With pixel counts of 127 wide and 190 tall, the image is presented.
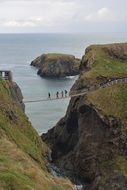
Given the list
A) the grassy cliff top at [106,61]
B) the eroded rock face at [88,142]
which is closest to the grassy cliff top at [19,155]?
the eroded rock face at [88,142]

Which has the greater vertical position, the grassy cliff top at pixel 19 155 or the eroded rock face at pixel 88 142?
the grassy cliff top at pixel 19 155

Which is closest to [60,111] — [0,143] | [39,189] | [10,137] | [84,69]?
[84,69]

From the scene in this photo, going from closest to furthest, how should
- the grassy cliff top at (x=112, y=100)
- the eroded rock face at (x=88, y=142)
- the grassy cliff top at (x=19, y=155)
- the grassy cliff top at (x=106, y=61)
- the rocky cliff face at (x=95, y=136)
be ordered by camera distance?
the grassy cliff top at (x=19, y=155) → the rocky cliff face at (x=95, y=136) → the eroded rock face at (x=88, y=142) → the grassy cliff top at (x=112, y=100) → the grassy cliff top at (x=106, y=61)

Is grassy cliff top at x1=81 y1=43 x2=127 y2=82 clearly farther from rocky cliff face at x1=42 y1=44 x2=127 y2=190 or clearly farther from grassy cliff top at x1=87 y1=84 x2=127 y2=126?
grassy cliff top at x1=87 y1=84 x2=127 y2=126

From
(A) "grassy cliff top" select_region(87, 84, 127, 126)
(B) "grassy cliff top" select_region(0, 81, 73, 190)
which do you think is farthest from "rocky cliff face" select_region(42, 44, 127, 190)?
(B) "grassy cliff top" select_region(0, 81, 73, 190)

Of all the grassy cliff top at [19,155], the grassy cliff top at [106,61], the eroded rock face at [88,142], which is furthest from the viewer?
the grassy cliff top at [106,61]

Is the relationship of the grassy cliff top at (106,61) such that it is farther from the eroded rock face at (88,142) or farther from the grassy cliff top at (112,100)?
the eroded rock face at (88,142)

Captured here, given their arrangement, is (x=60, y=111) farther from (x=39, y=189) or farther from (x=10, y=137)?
(x=39, y=189)

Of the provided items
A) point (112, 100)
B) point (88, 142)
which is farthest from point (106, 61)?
point (88, 142)
